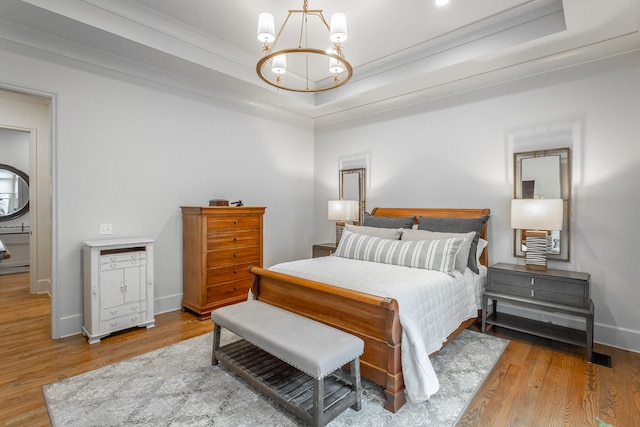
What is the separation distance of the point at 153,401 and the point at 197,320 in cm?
151

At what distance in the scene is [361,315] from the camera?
7.18ft

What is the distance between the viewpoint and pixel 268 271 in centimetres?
289

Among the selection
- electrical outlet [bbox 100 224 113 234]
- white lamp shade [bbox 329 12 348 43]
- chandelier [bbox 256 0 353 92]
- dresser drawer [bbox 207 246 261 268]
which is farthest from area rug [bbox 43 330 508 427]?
white lamp shade [bbox 329 12 348 43]

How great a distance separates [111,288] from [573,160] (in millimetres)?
4708

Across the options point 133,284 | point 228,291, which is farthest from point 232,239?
point 133,284

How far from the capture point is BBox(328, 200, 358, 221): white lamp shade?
4625mm

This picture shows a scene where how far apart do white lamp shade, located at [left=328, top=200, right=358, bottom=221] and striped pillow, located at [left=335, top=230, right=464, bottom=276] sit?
950mm

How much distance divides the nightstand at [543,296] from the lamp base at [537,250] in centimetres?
8

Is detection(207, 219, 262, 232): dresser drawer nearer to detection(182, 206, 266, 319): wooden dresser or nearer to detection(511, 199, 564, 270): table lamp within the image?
detection(182, 206, 266, 319): wooden dresser

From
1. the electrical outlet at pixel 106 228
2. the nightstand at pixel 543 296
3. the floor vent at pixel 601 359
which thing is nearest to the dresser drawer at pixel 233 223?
the electrical outlet at pixel 106 228

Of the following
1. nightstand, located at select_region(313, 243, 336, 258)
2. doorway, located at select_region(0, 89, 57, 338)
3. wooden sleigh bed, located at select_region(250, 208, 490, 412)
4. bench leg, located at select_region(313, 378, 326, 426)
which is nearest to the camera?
bench leg, located at select_region(313, 378, 326, 426)

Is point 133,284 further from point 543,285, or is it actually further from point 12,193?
point 12,193

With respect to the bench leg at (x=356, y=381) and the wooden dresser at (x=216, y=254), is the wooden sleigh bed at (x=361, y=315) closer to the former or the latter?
the bench leg at (x=356, y=381)

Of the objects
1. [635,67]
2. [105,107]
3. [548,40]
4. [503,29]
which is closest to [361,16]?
[503,29]
